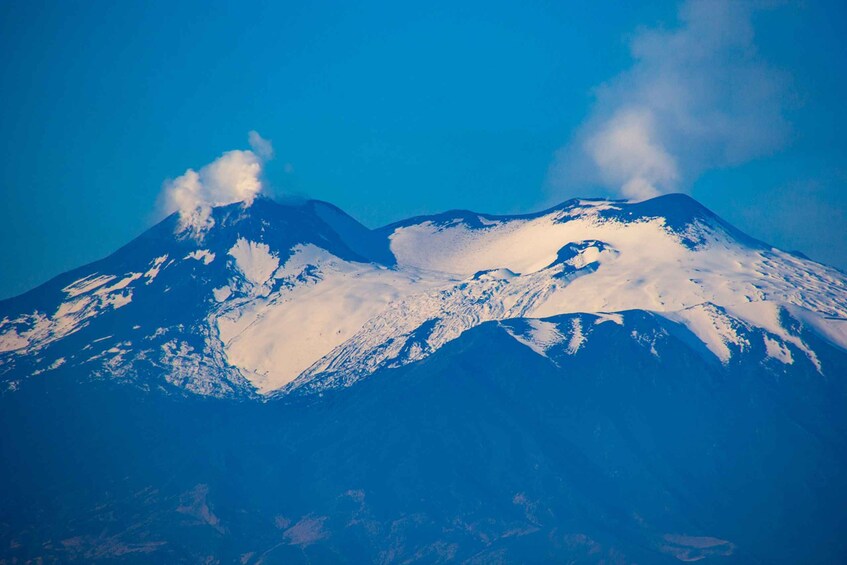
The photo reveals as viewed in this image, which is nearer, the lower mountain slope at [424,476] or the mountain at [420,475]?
the lower mountain slope at [424,476]

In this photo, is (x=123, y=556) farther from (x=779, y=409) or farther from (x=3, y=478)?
(x=779, y=409)

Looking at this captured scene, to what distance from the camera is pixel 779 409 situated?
7766 inches

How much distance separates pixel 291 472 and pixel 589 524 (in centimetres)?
4025

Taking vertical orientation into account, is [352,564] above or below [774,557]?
above

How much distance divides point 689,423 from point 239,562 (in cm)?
6738

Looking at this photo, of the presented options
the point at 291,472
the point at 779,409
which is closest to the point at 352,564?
the point at 291,472

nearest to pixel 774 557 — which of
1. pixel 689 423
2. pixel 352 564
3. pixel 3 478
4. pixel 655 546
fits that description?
pixel 655 546

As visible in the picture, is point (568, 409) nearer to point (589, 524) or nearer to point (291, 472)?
point (589, 524)

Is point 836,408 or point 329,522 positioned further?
point 836,408

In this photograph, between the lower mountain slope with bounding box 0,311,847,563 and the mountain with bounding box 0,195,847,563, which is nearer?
the lower mountain slope with bounding box 0,311,847,563

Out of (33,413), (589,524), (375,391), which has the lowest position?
(589,524)

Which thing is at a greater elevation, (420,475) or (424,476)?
(420,475)

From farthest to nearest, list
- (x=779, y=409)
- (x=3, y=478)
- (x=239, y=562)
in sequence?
(x=779, y=409) < (x=3, y=478) < (x=239, y=562)

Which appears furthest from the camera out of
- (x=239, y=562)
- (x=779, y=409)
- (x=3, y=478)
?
(x=779, y=409)
